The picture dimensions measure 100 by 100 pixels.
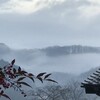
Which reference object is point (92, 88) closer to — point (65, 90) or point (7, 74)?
point (7, 74)

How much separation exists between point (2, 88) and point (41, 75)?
43cm

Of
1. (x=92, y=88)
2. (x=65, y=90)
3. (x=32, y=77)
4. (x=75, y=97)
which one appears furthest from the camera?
(x=75, y=97)

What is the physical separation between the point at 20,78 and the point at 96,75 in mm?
7433

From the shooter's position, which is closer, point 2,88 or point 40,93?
point 2,88

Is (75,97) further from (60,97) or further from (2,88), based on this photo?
(2,88)

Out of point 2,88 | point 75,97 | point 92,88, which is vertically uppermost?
point 2,88

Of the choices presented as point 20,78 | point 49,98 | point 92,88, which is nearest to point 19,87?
point 20,78

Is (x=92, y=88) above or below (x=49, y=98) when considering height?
above

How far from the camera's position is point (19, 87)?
4.20 metres

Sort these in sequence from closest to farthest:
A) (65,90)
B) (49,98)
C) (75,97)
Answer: (49,98) < (65,90) < (75,97)

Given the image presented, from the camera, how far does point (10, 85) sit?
13.7ft

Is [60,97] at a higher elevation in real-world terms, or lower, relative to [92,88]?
lower

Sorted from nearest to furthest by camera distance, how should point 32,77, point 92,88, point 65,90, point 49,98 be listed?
point 32,77
point 92,88
point 49,98
point 65,90

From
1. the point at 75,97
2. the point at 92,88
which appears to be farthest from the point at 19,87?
the point at 75,97
